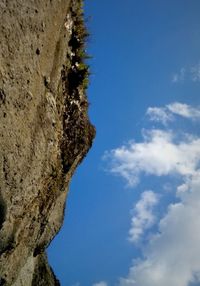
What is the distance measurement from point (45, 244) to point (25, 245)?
204cm

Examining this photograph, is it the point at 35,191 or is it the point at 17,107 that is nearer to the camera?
the point at 17,107

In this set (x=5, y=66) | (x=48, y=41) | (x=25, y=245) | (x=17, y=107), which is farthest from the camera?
(x=25, y=245)

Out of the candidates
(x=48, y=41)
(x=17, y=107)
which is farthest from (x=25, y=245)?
(x=48, y=41)

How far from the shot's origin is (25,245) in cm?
1082

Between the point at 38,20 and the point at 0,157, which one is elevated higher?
the point at 38,20

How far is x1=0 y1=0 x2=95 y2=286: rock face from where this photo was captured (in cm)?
770

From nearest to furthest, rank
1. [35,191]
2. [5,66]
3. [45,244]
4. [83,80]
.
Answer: [5,66]
[35,191]
[83,80]
[45,244]

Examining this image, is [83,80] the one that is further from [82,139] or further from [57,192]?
[57,192]

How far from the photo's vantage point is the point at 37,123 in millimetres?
8961

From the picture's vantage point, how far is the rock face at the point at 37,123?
25.2 ft

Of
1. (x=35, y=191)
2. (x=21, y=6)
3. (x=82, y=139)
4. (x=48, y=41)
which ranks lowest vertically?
(x=35, y=191)

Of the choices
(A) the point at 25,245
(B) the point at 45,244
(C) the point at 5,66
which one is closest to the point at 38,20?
(C) the point at 5,66

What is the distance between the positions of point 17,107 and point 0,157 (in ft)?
3.24

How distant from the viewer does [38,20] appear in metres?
8.31
